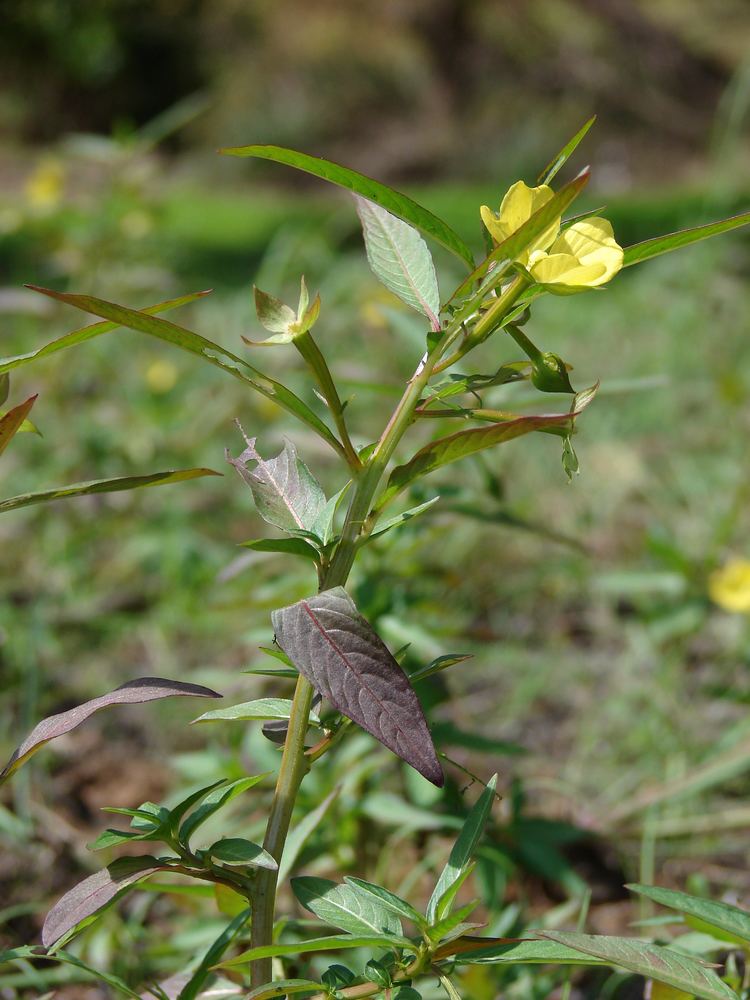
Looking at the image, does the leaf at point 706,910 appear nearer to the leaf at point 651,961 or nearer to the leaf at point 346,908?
the leaf at point 651,961

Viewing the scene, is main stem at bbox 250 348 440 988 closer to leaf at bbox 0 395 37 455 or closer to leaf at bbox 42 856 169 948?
leaf at bbox 42 856 169 948

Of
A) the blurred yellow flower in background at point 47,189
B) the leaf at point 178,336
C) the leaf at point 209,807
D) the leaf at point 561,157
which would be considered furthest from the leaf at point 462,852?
the blurred yellow flower in background at point 47,189

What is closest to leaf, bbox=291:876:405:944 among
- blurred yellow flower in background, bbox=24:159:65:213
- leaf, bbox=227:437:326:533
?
leaf, bbox=227:437:326:533

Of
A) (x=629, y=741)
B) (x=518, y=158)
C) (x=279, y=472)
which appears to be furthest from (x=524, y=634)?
(x=518, y=158)

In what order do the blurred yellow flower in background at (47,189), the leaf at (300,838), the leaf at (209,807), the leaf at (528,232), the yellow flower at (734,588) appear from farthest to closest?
the blurred yellow flower in background at (47,189)
the yellow flower at (734,588)
the leaf at (300,838)
the leaf at (209,807)
the leaf at (528,232)

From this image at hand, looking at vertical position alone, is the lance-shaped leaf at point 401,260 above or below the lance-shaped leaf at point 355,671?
above

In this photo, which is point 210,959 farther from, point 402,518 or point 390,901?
point 402,518

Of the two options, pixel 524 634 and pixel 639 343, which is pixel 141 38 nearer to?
pixel 639 343
